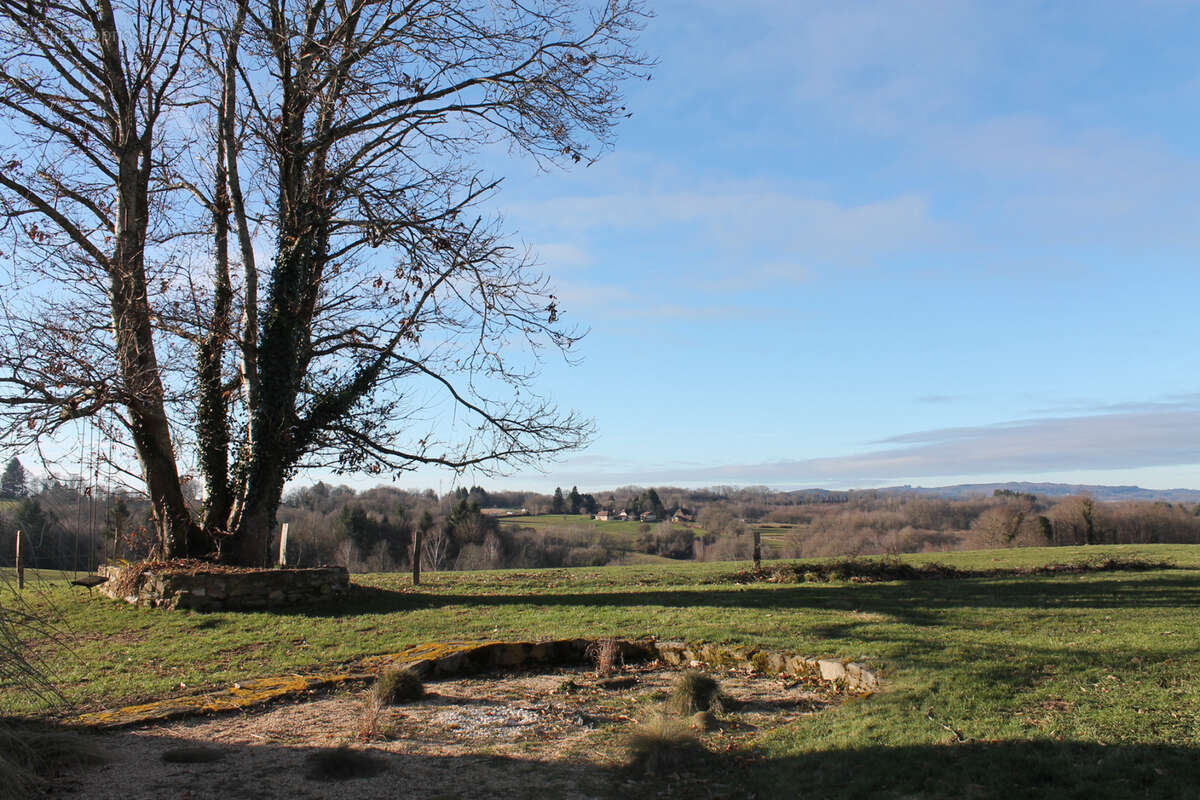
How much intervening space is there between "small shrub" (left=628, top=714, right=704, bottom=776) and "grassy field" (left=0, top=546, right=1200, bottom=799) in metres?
0.35

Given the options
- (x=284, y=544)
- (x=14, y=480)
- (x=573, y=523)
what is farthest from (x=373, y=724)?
(x=573, y=523)

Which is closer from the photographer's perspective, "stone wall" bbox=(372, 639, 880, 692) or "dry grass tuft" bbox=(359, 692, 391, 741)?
"dry grass tuft" bbox=(359, 692, 391, 741)

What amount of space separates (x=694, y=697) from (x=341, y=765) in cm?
270

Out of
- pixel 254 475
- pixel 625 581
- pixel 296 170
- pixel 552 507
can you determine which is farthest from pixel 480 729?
pixel 552 507

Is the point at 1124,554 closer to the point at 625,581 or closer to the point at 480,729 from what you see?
the point at 625,581

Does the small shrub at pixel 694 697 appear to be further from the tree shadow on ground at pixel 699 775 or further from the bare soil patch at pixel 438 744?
the tree shadow on ground at pixel 699 775

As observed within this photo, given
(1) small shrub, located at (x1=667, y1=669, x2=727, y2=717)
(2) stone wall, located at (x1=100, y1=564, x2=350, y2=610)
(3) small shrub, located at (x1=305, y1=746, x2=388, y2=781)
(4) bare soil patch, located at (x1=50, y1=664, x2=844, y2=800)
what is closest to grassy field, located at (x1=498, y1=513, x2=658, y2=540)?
(2) stone wall, located at (x1=100, y1=564, x2=350, y2=610)

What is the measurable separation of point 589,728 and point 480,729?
0.82 metres

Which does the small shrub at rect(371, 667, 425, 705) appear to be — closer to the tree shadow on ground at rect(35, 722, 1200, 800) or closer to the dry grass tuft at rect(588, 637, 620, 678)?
the tree shadow on ground at rect(35, 722, 1200, 800)

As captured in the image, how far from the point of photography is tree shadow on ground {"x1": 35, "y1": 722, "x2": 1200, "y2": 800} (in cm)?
423

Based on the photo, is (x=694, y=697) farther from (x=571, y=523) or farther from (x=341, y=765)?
(x=571, y=523)

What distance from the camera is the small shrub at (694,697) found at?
6.17 metres

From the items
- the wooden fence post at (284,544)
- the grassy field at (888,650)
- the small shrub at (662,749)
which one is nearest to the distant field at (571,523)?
the wooden fence post at (284,544)

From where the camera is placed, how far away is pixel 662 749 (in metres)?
5.12
